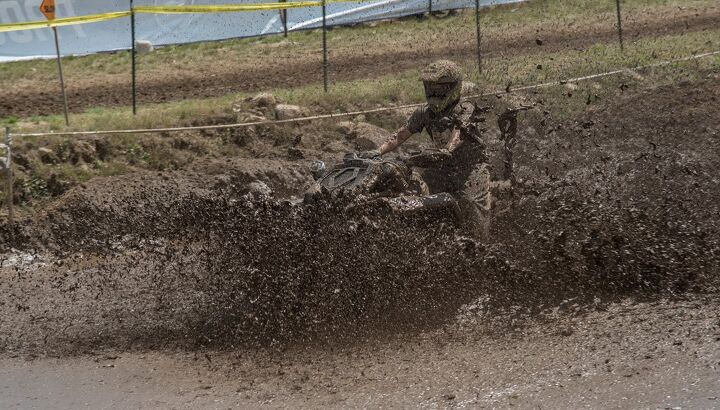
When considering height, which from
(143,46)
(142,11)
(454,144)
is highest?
(142,11)

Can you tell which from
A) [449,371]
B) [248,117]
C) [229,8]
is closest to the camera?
[449,371]

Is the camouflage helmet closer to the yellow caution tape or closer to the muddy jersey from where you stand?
the muddy jersey

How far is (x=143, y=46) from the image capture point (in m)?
20.2

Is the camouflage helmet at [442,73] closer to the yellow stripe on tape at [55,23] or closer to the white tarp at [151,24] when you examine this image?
the yellow stripe on tape at [55,23]

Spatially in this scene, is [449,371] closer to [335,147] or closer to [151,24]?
[335,147]

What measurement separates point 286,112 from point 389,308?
265 inches

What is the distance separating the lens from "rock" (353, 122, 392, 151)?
1468cm

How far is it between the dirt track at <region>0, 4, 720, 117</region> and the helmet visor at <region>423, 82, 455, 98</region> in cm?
775

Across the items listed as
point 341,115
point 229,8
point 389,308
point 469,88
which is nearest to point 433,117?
point 389,308

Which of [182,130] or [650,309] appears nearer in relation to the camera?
[650,309]

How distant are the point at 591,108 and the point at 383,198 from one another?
7475 millimetres

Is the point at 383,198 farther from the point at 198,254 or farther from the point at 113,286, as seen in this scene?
the point at 113,286

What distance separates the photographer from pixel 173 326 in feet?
29.7

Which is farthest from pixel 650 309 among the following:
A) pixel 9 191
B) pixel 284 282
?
pixel 9 191
